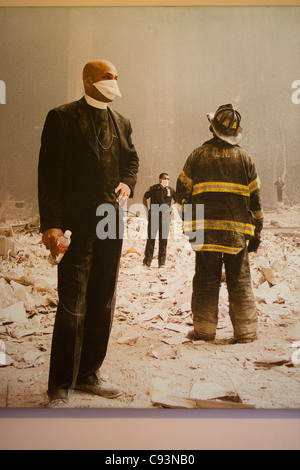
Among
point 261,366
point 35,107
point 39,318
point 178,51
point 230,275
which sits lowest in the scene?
point 261,366

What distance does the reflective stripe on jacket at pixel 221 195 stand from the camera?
230cm

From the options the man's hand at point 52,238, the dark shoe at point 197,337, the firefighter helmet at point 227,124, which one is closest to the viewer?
the man's hand at point 52,238

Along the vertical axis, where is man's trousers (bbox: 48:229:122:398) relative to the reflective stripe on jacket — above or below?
below

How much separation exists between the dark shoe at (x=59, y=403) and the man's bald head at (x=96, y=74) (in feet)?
6.00

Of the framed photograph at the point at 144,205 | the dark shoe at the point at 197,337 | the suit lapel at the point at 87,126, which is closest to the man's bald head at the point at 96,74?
the framed photograph at the point at 144,205

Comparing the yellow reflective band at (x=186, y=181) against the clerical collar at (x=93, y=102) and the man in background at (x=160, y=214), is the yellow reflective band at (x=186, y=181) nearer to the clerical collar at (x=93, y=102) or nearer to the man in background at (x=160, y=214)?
the man in background at (x=160, y=214)

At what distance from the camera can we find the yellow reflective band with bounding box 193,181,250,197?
232cm

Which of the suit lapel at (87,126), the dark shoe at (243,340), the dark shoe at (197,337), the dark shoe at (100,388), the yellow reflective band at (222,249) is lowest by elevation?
the dark shoe at (100,388)

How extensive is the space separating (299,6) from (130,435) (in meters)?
2.98

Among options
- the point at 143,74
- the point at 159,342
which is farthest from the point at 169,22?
the point at 159,342

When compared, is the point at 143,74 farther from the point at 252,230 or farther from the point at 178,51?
the point at 252,230

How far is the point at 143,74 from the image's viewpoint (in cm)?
243
